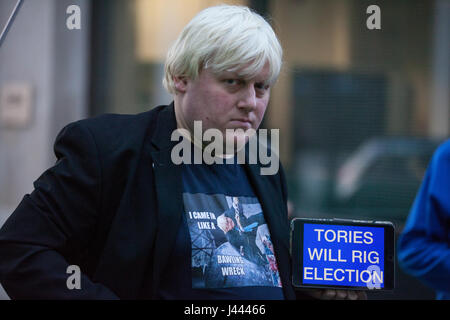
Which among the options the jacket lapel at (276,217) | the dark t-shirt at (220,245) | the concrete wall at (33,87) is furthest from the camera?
the concrete wall at (33,87)

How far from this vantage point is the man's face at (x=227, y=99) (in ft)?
6.28

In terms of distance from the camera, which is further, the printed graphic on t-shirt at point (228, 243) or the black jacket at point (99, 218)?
the printed graphic on t-shirt at point (228, 243)

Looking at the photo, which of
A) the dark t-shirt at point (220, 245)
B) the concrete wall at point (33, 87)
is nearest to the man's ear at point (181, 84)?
the dark t-shirt at point (220, 245)

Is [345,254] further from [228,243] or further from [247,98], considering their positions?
[247,98]

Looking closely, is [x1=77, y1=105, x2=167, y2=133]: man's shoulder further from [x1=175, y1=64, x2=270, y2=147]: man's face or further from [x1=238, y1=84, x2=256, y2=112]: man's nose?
[x1=238, y1=84, x2=256, y2=112]: man's nose

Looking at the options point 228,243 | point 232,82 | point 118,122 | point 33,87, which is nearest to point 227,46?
point 232,82

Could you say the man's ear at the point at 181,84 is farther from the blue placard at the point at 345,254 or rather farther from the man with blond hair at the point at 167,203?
the blue placard at the point at 345,254

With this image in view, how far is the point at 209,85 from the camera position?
1.93 m

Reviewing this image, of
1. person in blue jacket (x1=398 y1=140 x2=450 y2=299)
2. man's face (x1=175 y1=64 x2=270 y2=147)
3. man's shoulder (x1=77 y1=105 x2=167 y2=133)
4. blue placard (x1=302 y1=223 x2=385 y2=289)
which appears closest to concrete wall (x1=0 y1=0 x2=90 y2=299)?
person in blue jacket (x1=398 y1=140 x2=450 y2=299)

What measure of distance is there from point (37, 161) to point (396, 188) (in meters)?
3.27

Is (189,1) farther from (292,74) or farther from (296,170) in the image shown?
(296,170)

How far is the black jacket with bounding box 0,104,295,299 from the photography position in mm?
1703

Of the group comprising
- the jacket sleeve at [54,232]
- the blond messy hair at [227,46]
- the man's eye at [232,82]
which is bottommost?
the jacket sleeve at [54,232]
